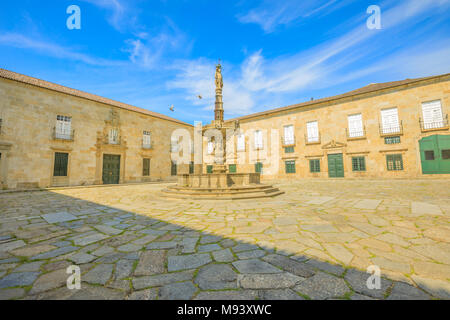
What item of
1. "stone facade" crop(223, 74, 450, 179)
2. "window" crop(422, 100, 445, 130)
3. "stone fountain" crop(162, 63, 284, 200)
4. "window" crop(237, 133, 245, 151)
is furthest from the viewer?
"window" crop(237, 133, 245, 151)

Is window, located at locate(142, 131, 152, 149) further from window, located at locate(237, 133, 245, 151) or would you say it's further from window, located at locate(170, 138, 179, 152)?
window, located at locate(237, 133, 245, 151)

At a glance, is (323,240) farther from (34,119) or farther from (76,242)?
(34,119)

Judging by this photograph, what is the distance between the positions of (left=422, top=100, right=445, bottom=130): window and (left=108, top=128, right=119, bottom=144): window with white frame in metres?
25.2

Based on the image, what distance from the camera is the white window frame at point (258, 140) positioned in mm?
21587

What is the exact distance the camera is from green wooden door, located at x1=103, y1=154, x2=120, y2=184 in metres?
15.4

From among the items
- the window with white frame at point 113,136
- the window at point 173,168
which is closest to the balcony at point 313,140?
the window at point 173,168

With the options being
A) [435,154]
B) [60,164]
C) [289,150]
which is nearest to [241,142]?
[289,150]

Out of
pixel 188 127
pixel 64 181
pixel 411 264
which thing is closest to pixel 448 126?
pixel 411 264

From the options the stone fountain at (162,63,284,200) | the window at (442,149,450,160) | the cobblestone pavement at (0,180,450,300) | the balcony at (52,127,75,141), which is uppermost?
the balcony at (52,127,75,141)

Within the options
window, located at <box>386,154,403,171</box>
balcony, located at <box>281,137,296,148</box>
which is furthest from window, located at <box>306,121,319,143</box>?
window, located at <box>386,154,403,171</box>

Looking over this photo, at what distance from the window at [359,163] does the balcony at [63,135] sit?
23.3 meters

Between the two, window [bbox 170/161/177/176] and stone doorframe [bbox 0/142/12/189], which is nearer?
stone doorframe [bbox 0/142/12/189]

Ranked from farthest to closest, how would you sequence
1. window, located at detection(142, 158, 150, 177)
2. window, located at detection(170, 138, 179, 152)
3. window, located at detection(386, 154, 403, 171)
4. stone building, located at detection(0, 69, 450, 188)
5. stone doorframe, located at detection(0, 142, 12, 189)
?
window, located at detection(170, 138, 179, 152) < window, located at detection(142, 158, 150, 177) < window, located at detection(386, 154, 403, 171) < stone building, located at detection(0, 69, 450, 188) < stone doorframe, located at detection(0, 142, 12, 189)

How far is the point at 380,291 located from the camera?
151 cm
